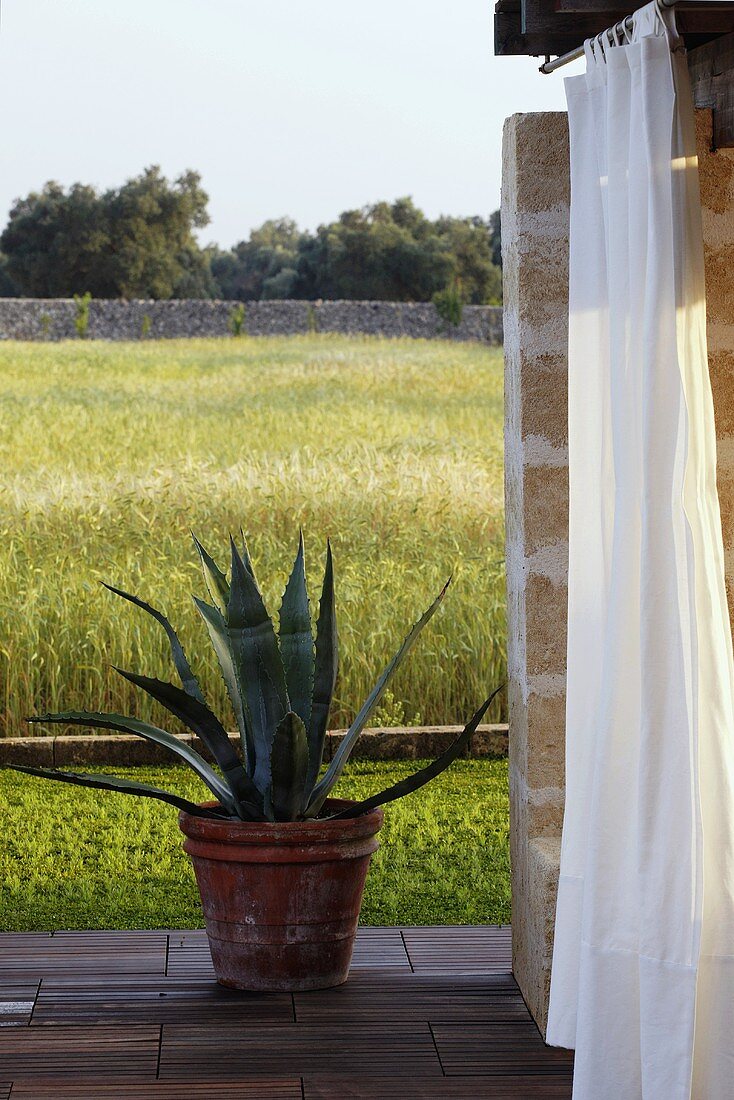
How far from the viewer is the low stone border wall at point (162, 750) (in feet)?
15.4

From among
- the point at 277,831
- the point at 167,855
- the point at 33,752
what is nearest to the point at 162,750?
the point at 33,752

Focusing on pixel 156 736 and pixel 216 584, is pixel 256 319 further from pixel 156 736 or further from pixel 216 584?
pixel 156 736

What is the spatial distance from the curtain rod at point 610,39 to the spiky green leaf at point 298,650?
1.07 meters

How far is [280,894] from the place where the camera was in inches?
106

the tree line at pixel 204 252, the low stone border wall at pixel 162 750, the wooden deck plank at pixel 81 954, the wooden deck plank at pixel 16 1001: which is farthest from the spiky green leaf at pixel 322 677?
the tree line at pixel 204 252

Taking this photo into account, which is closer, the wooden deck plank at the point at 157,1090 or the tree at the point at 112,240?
the wooden deck plank at the point at 157,1090

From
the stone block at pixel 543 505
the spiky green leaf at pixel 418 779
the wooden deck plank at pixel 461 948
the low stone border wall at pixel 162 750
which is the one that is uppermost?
the stone block at pixel 543 505

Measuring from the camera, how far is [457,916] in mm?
3242

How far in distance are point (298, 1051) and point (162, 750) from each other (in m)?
2.42

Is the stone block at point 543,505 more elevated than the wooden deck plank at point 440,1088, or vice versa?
the stone block at point 543,505

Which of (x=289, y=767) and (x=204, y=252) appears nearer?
(x=289, y=767)

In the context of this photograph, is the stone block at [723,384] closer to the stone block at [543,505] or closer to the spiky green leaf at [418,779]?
the stone block at [543,505]

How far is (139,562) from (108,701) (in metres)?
1.26

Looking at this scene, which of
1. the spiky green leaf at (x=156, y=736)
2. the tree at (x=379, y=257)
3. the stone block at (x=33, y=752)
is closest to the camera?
the spiky green leaf at (x=156, y=736)
